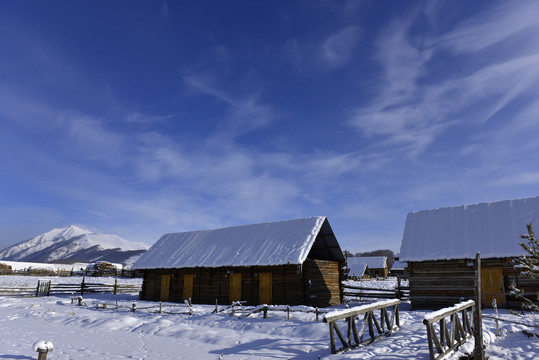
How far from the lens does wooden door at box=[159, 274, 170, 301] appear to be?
87.9ft

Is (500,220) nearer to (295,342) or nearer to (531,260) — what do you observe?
(531,260)

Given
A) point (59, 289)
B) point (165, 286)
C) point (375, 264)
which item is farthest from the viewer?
point (375, 264)

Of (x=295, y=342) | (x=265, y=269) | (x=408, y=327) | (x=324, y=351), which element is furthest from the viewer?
(x=265, y=269)

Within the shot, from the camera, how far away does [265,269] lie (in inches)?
913

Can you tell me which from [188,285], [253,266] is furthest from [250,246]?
[188,285]

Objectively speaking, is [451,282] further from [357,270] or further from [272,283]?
[357,270]

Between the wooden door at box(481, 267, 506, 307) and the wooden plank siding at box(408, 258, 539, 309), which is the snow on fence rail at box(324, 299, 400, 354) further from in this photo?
the wooden door at box(481, 267, 506, 307)

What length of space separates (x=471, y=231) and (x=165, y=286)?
21.1m

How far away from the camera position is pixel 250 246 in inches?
1000

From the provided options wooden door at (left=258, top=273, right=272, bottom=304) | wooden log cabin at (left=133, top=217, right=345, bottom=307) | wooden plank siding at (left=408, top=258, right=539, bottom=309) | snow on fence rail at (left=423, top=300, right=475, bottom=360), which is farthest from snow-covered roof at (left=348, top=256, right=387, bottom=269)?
snow on fence rail at (left=423, top=300, right=475, bottom=360)

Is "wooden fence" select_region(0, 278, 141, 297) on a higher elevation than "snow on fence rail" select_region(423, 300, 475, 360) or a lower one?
lower

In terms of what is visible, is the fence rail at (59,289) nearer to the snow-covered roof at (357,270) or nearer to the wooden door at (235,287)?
the wooden door at (235,287)

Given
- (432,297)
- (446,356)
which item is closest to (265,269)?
(432,297)

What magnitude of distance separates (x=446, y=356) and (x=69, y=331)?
14179 mm
